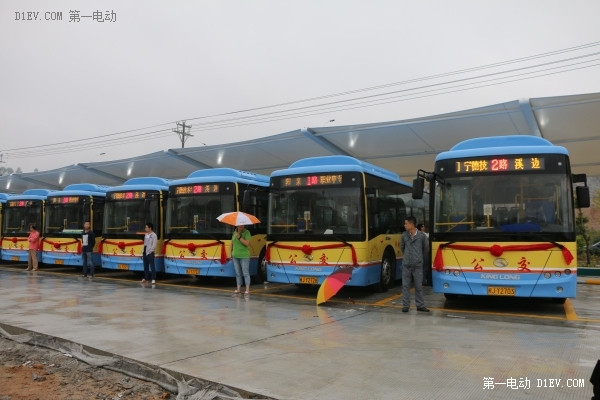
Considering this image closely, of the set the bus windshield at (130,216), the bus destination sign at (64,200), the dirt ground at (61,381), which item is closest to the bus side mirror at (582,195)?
the dirt ground at (61,381)

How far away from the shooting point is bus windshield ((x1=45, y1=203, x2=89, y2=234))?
15750 millimetres

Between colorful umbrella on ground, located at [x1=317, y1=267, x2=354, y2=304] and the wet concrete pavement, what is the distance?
0.25 metres

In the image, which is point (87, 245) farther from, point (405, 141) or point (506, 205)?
point (506, 205)

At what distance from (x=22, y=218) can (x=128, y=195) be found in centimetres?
628

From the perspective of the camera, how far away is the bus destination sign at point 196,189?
12.3m

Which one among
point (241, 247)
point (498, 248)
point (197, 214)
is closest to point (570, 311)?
point (498, 248)

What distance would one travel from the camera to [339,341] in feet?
21.2

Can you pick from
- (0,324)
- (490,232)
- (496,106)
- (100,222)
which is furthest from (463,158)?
(100,222)

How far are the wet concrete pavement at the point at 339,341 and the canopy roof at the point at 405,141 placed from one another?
5316 mm

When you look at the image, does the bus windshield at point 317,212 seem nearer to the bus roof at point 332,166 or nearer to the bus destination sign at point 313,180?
the bus destination sign at point 313,180

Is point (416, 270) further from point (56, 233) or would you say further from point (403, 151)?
point (56, 233)

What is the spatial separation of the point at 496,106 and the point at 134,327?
10855 millimetres

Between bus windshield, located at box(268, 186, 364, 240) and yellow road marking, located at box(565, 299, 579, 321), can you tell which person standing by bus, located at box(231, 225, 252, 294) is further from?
yellow road marking, located at box(565, 299, 579, 321)

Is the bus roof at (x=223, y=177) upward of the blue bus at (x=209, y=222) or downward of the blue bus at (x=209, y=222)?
upward
